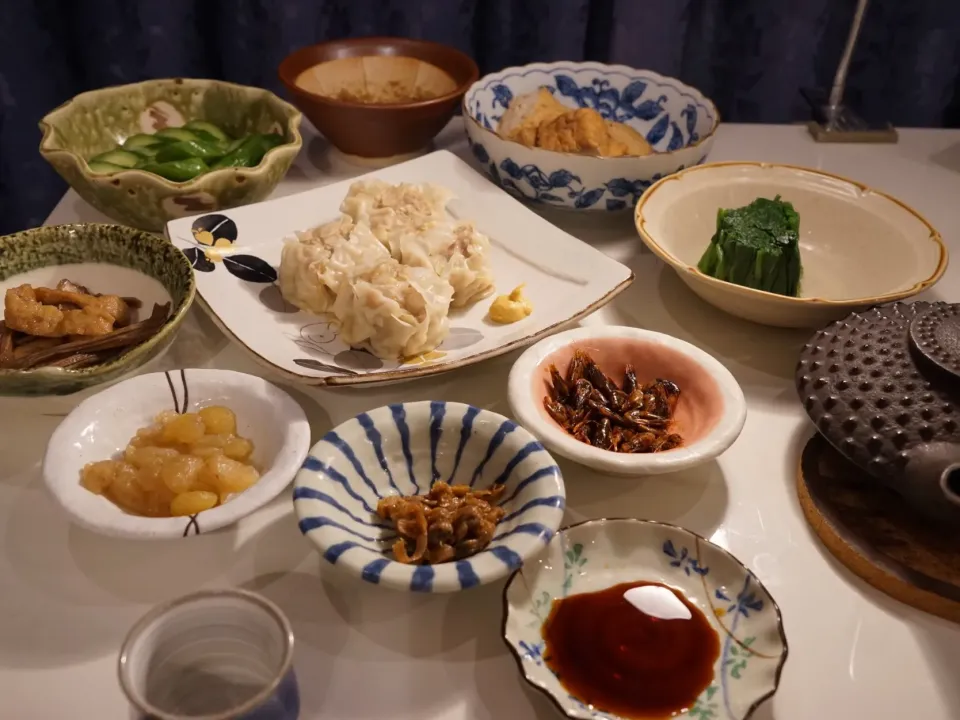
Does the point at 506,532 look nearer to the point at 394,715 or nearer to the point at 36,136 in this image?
the point at 394,715

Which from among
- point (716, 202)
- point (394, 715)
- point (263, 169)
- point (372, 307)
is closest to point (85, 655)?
point (394, 715)

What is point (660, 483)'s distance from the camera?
1055mm

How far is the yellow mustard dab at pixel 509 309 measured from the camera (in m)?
1.26

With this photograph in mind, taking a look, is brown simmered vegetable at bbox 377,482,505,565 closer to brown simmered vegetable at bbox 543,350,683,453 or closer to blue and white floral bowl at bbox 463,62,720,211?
brown simmered vegetable at bbox 543,350,683,453

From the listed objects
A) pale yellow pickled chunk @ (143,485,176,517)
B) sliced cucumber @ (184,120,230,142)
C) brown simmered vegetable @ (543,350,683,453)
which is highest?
sliced cucumber @ (184,120,230,142)

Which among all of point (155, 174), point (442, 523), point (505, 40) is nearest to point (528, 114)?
point (505, 40)

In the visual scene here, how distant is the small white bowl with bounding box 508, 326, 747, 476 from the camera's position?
96 cm

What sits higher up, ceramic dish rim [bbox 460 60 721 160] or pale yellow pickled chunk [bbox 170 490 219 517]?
ceramic dish rim [bbox 460 60 721 160]

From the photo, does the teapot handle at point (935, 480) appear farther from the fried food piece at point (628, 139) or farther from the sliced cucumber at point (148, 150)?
the sliced cucumber at point (148, 150)

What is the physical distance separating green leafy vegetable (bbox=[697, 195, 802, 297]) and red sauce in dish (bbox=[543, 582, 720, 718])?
65 centimetres

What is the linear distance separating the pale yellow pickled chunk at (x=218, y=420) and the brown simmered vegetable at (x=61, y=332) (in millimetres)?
204

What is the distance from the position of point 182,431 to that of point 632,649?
590 millimetres

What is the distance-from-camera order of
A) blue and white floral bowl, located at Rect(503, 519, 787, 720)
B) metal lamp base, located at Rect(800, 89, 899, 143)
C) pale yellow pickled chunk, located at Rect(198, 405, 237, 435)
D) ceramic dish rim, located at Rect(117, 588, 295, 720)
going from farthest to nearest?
metal lamp base, located at Rect(800, 89, 899, 143) < pale yellow pickled chunk, located at Rect(198, 405, 237, 435) < blue and white floral bowl, located at Rect(503, 519, 787, 720) < ceramic dish rim, located at Rect(117, 588, 295, 720)

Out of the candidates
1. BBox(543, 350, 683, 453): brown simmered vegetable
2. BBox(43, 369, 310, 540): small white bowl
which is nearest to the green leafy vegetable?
BBox(543, 350, 683, 453): brown simmered vegetable
